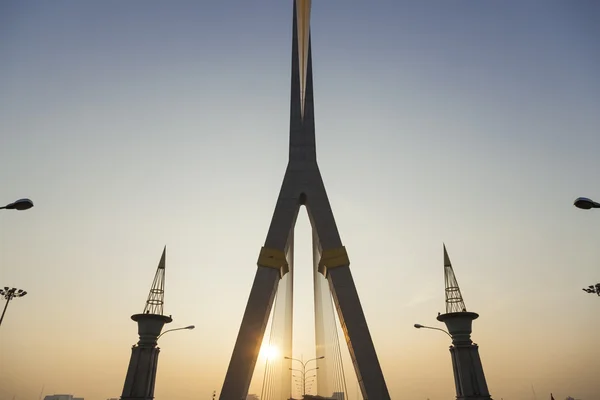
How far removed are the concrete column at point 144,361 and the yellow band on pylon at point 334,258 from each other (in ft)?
30.0

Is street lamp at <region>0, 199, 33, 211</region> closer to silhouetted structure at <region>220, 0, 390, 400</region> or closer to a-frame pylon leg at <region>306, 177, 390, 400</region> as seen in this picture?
silhouetted structure at <region>220, 0, 390, 400</region>

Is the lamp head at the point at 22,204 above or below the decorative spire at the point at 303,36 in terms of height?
below

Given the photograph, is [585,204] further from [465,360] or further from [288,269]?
[465,360]

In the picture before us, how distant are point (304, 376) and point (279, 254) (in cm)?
3781

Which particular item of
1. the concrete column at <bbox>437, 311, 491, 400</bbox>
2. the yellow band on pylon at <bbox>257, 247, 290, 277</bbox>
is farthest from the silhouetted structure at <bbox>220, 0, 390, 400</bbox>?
the concrete column at <bbox>437, 311, 491, 400</bbox>

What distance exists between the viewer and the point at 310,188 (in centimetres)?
2141

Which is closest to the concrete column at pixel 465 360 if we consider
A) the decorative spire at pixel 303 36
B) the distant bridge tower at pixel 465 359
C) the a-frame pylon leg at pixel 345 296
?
the distant bridge tower at pixel 465 359

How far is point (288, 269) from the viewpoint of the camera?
821 inches

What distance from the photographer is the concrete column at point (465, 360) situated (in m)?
21.0

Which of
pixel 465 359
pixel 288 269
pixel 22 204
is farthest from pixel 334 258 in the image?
pixel 22 204

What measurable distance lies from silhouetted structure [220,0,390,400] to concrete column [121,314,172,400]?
5.51 metres

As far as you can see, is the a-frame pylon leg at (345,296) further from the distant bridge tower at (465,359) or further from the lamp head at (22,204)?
the lamp head at (22,204)

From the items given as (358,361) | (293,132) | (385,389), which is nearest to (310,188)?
(293,132)

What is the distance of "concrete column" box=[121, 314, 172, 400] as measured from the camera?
1983 centimetres
